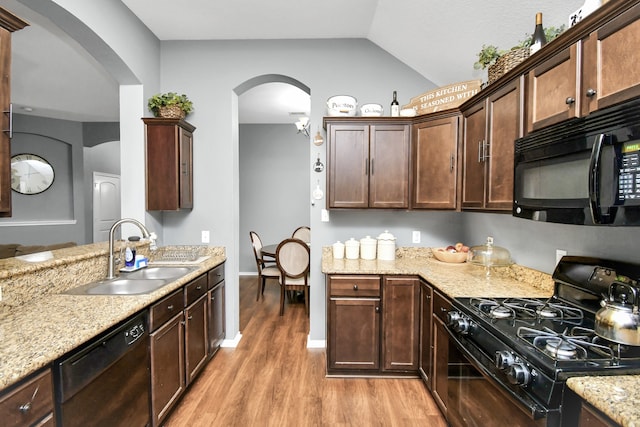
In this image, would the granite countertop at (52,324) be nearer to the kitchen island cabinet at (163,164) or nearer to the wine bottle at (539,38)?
the kitchen island cabinet at (163,164)

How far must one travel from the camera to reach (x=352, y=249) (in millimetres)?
2807

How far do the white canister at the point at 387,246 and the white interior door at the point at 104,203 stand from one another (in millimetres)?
5800

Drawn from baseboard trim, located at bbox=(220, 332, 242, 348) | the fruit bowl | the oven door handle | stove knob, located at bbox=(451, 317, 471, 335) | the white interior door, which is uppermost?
the white interior door

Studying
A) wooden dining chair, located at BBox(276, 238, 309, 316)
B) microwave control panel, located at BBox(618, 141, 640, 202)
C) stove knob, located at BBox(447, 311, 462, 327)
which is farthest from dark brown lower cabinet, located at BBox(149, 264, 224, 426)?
microwave control panel, located at BBox(618, 141, 640, 202)

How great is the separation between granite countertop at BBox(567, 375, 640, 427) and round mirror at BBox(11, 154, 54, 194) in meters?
7.24

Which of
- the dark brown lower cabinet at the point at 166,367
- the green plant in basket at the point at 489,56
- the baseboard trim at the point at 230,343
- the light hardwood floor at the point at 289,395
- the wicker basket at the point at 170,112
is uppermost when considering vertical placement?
the green plant in basket at the point at 489,56

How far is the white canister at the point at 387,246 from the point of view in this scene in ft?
9.11

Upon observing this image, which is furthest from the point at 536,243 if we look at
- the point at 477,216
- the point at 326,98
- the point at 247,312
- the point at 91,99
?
the point at 91,99

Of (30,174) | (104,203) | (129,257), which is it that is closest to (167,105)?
(129,257)

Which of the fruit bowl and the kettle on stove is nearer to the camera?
the kettle on stove

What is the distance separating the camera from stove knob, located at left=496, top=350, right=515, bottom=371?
1.13 m

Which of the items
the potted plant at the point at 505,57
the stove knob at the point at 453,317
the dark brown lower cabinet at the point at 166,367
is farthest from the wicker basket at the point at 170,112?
the stove knob at the point at 453,317

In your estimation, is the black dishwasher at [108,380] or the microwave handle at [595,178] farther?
the black dishwasher at [108,380]

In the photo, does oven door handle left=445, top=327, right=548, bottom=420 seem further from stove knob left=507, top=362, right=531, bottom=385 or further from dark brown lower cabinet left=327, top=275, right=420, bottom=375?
dark brown lower cabinet left=327, top=275, right=420, bottom=375
